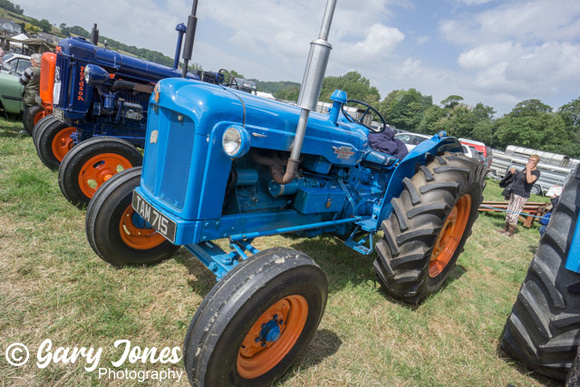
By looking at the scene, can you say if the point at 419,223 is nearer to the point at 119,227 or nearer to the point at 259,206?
the point at 259,206

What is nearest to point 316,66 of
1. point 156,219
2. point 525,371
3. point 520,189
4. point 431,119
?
point 156,219

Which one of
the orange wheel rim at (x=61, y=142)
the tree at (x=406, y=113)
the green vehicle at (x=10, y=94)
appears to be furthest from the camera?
the tree at (x=406, y=113)

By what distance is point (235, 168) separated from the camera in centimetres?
228

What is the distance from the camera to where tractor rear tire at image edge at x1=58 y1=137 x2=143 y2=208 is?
3693 millimetres

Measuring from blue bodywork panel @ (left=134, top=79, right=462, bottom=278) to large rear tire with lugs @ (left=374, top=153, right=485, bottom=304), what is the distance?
0.89 feet

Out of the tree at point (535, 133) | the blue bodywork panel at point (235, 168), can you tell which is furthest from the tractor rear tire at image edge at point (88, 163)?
the tree at point (535, 133)

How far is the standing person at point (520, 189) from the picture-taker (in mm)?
6645

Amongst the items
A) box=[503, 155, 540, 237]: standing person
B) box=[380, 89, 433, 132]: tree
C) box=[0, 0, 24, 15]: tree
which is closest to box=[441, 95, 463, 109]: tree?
box=[380, 89, 433, 132]: tree

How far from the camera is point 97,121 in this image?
16.4 feet

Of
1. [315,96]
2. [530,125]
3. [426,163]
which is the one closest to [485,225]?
[426,163]

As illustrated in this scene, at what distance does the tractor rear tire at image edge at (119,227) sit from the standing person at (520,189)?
6.85 metres

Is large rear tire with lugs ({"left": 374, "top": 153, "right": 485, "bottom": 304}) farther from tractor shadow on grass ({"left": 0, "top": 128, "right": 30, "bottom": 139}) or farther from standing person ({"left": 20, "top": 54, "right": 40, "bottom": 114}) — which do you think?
tractor shadow on grass ({"left": 0, "top": 128, "right": 30, "bottom": 139})

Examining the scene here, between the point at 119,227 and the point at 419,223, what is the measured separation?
2.55 meters

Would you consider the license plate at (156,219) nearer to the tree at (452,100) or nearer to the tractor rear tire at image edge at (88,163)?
the tractor rear tire at image edge at (88,163)
